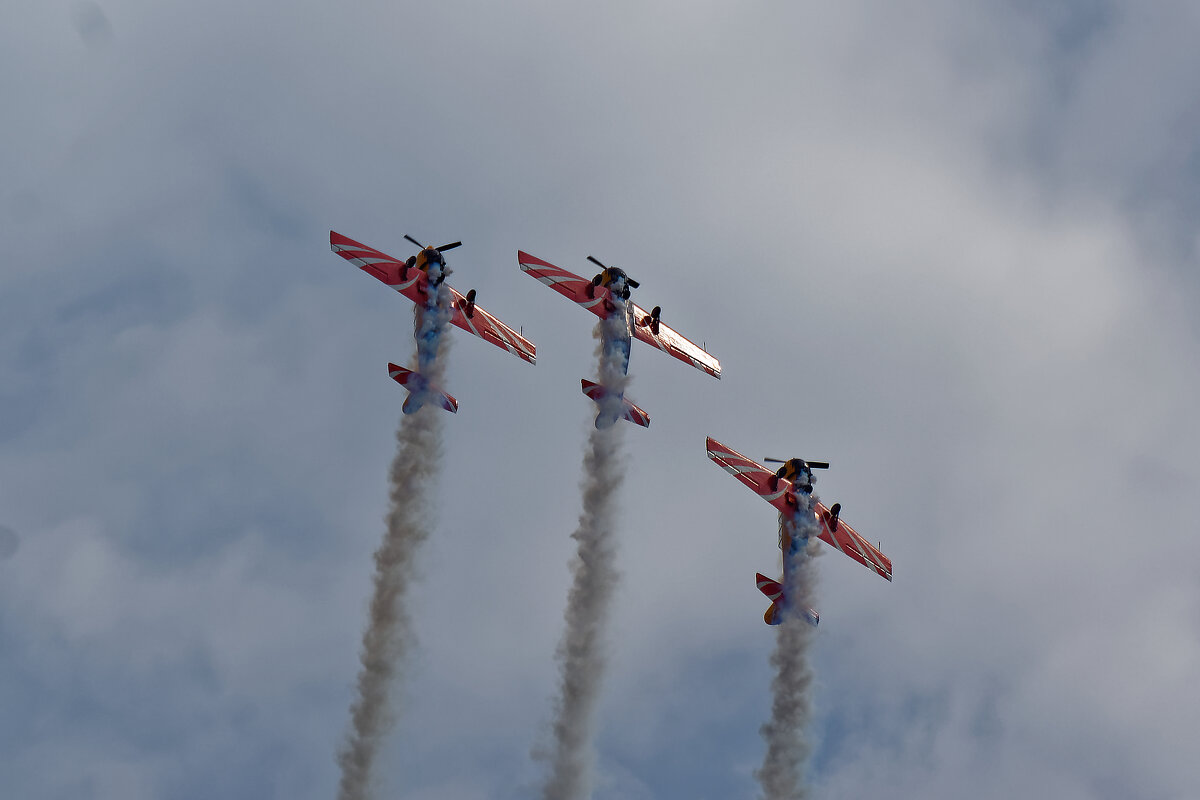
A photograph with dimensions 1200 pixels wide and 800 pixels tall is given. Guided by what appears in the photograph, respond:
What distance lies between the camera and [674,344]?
117 metres

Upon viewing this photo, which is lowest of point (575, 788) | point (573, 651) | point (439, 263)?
point (575, 788)

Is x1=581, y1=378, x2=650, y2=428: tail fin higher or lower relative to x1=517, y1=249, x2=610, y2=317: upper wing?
lower

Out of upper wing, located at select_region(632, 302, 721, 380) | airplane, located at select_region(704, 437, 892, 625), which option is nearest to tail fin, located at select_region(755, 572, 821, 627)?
airplane, located at select_region(704, 437, 892, 625)

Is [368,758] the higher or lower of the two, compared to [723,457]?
lower

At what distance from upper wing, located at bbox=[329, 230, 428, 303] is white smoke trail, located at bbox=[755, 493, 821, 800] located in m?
21.9

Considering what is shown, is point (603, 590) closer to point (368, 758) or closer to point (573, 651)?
point (573, 651)

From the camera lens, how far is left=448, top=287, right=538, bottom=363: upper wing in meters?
112

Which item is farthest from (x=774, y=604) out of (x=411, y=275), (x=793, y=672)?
(x=411, y=275)

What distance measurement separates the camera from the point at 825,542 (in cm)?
11644

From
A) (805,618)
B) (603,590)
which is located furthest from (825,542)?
(603,590)

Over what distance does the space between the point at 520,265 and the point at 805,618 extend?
23.1 m

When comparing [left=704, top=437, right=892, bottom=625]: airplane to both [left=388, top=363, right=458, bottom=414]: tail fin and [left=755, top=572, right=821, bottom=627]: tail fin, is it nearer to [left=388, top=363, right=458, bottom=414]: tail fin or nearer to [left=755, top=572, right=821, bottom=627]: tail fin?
[left=755, top=572, right=821, bottom=627]: tail fin

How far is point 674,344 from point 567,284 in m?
8.33

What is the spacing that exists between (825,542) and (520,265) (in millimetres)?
21740
